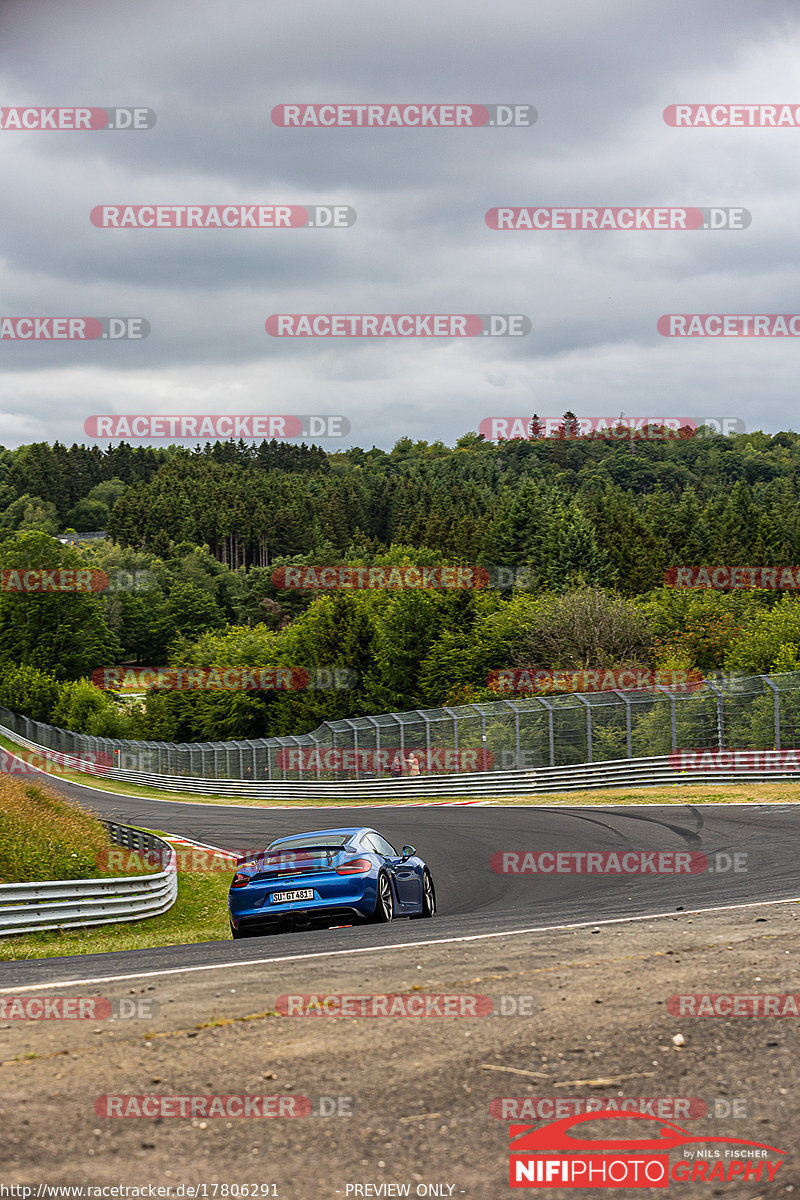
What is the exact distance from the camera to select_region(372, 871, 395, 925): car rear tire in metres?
11.3

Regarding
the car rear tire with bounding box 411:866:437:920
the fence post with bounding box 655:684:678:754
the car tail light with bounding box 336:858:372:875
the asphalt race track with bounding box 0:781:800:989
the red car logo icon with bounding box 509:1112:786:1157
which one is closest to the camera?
the red car logo icon with bounding box 509:1112:786:1157

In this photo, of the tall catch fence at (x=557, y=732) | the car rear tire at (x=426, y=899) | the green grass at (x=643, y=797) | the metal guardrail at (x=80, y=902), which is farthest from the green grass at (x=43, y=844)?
the tall catch fence at (x=557, y=732)

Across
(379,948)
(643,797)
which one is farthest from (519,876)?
(643,797)

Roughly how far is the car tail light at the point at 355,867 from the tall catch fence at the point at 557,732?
1660 cm

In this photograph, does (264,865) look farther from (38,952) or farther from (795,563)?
(795,563)

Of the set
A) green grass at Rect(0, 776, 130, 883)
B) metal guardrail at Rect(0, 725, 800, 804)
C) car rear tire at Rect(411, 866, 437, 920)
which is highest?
car rear tire at Rect(411, 866, 437, 920)

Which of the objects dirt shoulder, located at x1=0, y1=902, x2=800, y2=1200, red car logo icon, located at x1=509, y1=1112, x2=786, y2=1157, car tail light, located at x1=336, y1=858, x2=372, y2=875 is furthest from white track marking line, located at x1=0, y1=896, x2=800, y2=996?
red car logo icon, located at x1=509, y1=1112, x2=786, y2=1157

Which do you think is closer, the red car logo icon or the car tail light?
the red car logo icon

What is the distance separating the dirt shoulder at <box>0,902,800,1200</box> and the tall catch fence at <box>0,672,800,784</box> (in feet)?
63.3

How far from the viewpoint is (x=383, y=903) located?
11.5m

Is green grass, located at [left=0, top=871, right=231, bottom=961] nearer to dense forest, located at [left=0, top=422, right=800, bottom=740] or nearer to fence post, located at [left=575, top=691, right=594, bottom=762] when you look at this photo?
fence post, located at [left=575, top=691, right=594, bottom=762]

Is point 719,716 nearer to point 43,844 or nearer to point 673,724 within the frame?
point 673,724

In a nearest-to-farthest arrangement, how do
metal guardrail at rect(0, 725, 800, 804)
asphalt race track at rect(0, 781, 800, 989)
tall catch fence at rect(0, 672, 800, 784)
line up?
1. asphalt race track at rect(0, 781, 800, 989)
2. tall catch fence at rect(0, 672, 800, 784)
3. metal guardrail at rect(0, 725, 800, 804)

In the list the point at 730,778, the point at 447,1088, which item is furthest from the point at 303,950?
the point at 730,778
